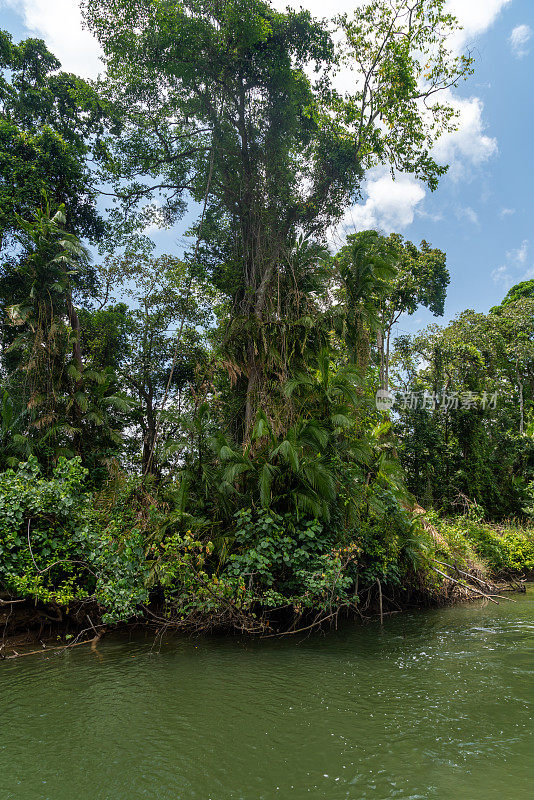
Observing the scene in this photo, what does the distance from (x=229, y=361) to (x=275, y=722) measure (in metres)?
7.70

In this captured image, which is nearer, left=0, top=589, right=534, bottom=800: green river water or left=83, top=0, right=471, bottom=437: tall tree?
left=0, top=589, right=534, bottom=800: green river water

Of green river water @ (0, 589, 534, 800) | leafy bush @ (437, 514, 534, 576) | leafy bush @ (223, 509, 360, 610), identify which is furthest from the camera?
leafy bush @ (437, 514, 534, 576)

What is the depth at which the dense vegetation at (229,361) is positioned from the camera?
8305mm

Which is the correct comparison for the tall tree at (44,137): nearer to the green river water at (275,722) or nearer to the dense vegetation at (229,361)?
the dense vegetation at (229,361)

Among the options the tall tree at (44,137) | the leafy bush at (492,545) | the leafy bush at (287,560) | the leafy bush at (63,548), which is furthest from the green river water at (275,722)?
the tall tree at (44,137)

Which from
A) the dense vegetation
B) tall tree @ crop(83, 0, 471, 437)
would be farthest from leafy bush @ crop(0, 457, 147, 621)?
tall tree @ crop(83, 0, 471, 437)

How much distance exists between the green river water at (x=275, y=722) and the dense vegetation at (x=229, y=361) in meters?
1.43

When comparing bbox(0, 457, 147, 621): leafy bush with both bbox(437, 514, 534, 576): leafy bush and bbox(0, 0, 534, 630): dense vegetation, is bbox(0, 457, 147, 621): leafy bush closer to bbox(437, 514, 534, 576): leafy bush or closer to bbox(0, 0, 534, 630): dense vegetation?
bbox(0, 0, 534, 630): dense vegetation

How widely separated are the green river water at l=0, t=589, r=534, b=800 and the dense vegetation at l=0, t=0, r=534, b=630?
4.69ft

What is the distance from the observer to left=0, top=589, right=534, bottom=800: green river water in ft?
11.4

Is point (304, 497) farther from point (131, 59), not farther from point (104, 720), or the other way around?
point (131, 59)

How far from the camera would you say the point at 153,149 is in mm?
15383

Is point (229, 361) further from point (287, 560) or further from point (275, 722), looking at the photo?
point (275, 722)

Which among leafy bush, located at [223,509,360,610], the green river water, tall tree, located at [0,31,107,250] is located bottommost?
the green river water
